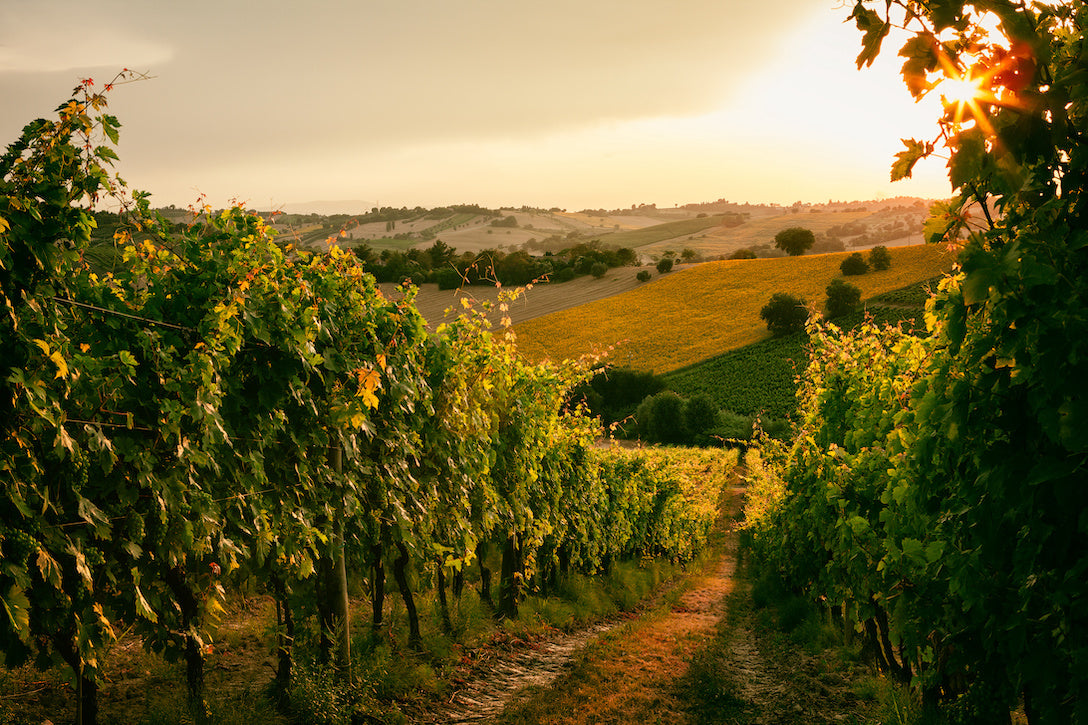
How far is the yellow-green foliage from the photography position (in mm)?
63188

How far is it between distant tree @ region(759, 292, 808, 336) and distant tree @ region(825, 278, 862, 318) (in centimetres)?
355

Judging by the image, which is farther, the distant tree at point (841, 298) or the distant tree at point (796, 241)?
the distant tree at point (796, 241)

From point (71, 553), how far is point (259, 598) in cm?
593

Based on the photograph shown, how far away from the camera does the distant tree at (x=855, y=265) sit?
7212 cm

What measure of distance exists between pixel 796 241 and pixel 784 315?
114ft

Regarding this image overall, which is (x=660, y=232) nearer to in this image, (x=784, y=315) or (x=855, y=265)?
(x=855, y=265)

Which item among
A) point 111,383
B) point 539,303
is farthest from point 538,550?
point 539,303

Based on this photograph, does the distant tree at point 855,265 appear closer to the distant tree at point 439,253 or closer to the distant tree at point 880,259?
the distant tree at point 880,259

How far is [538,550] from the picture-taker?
11.4 metres

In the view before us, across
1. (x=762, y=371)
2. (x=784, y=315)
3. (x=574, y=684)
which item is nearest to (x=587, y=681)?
(x=574, y=684)

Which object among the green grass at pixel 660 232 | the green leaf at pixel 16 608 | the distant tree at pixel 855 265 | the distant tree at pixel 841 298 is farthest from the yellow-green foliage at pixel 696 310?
the green leaf at pixel 16 608

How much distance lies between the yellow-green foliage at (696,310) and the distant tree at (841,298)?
4.14ft

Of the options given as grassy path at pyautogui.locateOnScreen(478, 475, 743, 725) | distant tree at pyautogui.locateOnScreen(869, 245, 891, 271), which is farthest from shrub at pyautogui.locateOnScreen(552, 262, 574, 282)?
grassy path at pyautogui.locateOnScreen(478, 475, 743, 725)

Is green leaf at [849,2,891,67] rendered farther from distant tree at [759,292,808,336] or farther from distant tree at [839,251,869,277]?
distant tree at [839,251,869,277]
